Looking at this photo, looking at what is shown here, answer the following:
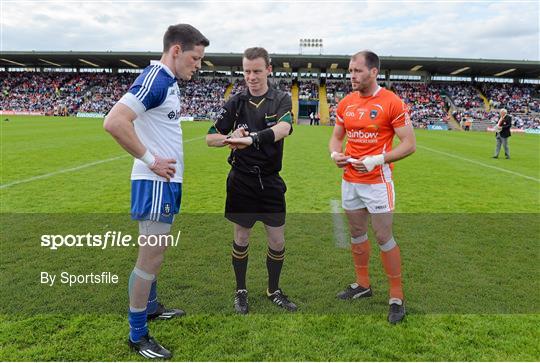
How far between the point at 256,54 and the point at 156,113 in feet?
3.64

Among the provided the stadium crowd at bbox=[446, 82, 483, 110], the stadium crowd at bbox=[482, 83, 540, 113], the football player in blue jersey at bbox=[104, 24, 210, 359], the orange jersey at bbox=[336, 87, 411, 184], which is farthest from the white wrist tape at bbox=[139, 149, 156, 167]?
the stadium crowd at bbox=[482, 83, 540, 113]

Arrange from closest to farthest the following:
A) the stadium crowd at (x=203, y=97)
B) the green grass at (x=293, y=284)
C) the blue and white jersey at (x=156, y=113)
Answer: the blue and white jersey at (x=156, y=113) < the green grass at (x=293, y=284) < the stadium crowd at (x=203, y=97)

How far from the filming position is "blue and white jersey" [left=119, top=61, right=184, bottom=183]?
108 inches

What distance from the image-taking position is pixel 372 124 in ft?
12.4

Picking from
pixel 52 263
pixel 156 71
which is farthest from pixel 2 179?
pixel 156 71

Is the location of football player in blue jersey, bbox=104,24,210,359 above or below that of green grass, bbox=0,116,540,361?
above

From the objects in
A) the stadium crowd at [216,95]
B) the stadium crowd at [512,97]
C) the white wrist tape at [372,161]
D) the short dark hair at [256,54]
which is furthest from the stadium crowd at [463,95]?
the short dark hair at [256,54]

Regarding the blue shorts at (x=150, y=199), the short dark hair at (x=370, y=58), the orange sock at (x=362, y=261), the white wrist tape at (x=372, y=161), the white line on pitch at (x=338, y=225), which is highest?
the short dark hair at (x=370, y=58)

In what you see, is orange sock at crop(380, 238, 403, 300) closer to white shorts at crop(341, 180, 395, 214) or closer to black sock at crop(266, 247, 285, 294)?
white shorts at crop(341, 180, 395, 214)

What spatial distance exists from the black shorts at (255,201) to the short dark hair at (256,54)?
42.8 inches

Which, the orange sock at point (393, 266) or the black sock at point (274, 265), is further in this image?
the black sock at point (274, 265)

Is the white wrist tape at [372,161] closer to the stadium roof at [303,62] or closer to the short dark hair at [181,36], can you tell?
the short dark hair at [181,36]

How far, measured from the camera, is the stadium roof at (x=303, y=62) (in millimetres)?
50219

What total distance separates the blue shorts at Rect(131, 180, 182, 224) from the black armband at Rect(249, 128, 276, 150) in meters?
0.85
